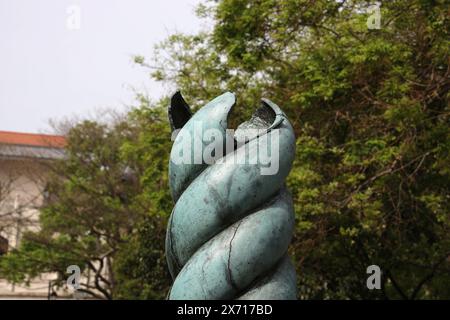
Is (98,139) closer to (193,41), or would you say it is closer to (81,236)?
(81,236)

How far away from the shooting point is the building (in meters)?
25.9

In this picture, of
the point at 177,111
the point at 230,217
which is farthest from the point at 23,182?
the point at 230,217

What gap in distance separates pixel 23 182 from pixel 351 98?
19805mm

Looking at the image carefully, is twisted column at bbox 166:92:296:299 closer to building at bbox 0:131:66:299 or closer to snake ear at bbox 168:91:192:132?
snake ear at bbox 168:91:192:132

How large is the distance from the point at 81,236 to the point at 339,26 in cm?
1248

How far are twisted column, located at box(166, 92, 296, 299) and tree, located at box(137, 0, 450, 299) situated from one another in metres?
6.69

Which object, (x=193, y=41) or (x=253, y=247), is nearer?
(x=253, y=247)

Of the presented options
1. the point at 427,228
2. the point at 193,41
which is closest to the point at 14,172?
the point at 193,41

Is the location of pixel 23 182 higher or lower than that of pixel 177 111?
higher

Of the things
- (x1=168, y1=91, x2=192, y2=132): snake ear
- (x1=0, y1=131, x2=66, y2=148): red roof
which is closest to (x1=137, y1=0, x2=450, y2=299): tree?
(x1=168, y1=91, x2=192, y2=132): snake ear

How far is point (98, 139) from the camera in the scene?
23.6 m

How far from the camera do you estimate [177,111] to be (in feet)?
15.7

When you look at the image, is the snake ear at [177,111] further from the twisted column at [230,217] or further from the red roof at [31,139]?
the red roof at [31,139]

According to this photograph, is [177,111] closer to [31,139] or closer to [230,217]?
[230,217]
